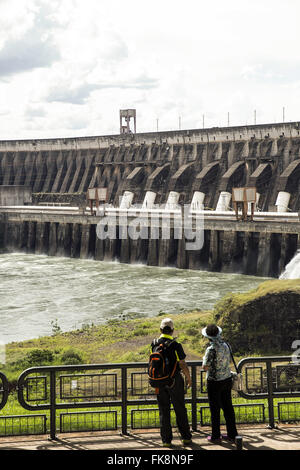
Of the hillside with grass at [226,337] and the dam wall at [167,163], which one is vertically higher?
the dam wall at [167,163]

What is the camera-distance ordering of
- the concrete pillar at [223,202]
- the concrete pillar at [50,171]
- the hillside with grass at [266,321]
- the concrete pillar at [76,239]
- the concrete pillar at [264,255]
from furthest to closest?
1. the concrete pillar at [50,171]
2. the concrete pillar at [223,202]
3. the concrete pillar at [76,239]
4. the concrete pillar at [264,255]
5. the hillside with grass at [266,321]

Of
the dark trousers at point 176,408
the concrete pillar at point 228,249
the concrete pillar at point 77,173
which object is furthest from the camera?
the concrete pillar at point 77,173

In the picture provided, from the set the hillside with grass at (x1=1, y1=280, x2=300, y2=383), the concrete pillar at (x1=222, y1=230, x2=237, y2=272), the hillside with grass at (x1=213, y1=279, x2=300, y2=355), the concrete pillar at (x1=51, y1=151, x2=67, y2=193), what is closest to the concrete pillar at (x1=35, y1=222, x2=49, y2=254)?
the concrete pillar at (x1=222, y1=230, x2=237, y2=272)

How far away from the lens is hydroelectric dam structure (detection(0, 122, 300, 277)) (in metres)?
40.9

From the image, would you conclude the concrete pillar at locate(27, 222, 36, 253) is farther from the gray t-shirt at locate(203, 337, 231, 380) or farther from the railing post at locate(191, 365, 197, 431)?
the gray t-shirt at locate(203, 337, 231, 380)

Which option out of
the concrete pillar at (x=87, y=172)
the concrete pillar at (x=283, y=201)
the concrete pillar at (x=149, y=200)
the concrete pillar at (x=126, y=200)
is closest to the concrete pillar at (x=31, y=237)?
the concrete pillar at (x=126, y=200)

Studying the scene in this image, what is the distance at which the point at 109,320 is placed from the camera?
26.9m

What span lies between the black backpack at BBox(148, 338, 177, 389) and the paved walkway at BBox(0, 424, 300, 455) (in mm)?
884

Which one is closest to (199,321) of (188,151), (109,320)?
(109,320)

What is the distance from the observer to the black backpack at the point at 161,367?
821 cm

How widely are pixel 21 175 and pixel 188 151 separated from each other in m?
27.8

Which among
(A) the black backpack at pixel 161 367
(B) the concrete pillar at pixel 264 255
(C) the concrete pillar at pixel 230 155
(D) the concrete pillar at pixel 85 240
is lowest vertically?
(A) the black backpack at pixel 161 367

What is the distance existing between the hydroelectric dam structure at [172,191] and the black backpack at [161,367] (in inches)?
1181

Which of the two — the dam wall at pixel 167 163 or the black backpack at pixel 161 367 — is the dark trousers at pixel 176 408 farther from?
the dam wall at pixel 167 163
